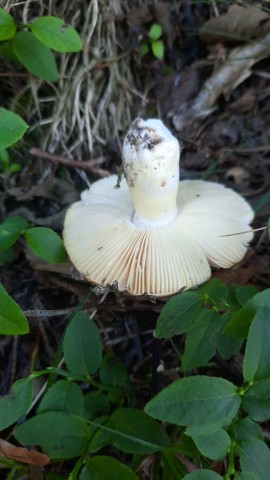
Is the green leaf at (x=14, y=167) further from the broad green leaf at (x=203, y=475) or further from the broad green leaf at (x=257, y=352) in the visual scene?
the broad green leaf at (x=203, y=475)

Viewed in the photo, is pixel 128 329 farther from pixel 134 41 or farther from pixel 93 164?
pixel 134 41

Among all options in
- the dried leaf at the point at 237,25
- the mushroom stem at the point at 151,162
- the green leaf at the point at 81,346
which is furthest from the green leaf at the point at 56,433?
the dried leaf at the point at 237,25

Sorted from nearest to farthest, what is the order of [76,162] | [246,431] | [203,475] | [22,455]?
[203,475] → [246,431] → [22,455] → [76,162]

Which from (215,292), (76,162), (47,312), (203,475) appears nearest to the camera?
(203,475)

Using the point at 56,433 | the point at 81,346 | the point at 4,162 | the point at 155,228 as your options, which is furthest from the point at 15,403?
the point at 4,162

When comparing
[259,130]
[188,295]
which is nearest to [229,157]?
[259,130]

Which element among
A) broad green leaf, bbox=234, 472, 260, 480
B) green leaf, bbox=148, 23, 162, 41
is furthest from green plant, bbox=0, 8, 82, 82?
broad green leaf, bbox=234, 472, 260, 480

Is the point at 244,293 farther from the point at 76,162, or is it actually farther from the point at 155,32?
the point at 155,32
